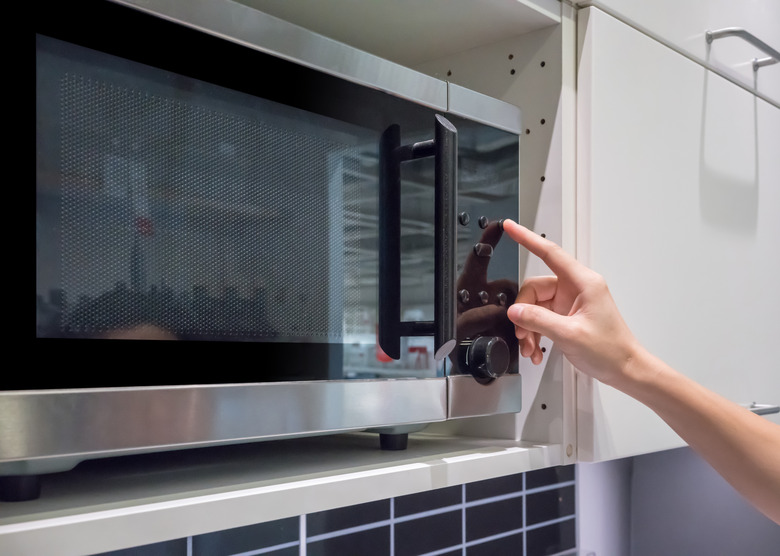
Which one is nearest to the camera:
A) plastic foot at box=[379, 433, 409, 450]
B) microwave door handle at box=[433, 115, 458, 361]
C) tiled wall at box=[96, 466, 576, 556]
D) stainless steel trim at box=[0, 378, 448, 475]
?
stainless steel trim at box=[0, 378, 448, 475]

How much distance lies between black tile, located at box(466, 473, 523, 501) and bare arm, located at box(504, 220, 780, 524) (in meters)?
0.42

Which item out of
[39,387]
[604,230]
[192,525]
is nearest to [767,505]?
[604,230]

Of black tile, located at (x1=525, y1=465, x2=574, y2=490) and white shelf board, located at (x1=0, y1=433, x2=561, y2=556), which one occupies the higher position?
white shelf board, located at (x1=0, y1=433, x2=561, y2=556)

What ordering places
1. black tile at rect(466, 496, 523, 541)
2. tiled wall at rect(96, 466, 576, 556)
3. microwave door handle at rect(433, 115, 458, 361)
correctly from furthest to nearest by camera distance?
black tile at rect(466, 496, 523, 541), tiled wall at rect(96, 466, 576, 556), microwave door handle at rect(433, 115, 458, 361)

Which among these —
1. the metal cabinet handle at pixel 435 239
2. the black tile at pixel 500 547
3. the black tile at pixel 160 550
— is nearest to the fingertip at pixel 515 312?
the metal cabinet handle at pixel 435 239

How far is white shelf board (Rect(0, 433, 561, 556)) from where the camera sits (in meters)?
0.41

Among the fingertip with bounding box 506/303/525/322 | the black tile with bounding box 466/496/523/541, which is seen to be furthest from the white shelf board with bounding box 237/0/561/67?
the black tile with bounding box 466/496/523/541

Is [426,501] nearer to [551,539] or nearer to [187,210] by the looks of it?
[551,539]

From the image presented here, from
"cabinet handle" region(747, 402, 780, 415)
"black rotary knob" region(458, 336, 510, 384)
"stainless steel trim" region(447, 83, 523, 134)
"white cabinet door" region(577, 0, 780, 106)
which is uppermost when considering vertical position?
"white cabinet door" region(577, 0, 780, 106)

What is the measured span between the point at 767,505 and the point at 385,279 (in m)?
0.43

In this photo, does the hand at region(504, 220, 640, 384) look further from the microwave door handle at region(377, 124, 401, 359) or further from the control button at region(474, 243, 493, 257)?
the microwave door handle at region(377, 124, 401, 359)

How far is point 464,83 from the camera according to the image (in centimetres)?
88

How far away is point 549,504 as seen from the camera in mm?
1173

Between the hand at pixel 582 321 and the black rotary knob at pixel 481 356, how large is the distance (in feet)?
0.12
